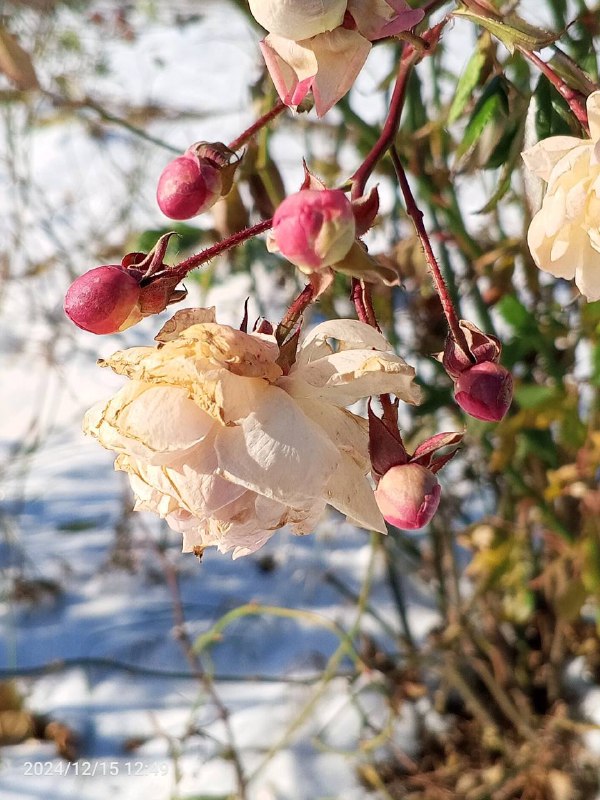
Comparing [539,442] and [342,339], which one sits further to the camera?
[539,442]

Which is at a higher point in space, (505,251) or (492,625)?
(505,251)

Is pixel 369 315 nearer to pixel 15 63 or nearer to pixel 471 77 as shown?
pixel 471 77

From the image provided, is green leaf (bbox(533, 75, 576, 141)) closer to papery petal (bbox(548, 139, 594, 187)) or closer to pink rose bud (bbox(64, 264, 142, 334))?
papery petal (bbox(548, 139, 594, 187))

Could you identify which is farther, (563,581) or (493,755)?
(493,755)

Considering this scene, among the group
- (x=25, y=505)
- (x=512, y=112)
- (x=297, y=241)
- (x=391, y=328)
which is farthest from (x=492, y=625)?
(x=25, y=505)

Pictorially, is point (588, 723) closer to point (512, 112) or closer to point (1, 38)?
point (512, 112)

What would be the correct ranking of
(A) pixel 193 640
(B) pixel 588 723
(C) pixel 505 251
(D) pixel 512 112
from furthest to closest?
(A) pixel 193 640 < (B) pixel 588 723 < (C) pixel 505 251 < (D) pixel 512 112
